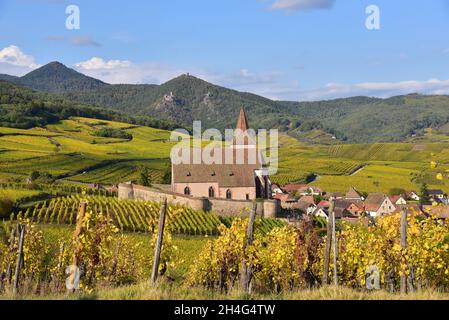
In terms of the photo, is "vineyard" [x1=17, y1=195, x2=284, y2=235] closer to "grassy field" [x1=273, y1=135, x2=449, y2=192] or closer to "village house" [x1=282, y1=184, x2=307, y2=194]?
"village house" [x1=282, y1=184, x2=307, y2=194]

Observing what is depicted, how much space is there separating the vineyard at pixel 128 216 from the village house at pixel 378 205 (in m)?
21.0

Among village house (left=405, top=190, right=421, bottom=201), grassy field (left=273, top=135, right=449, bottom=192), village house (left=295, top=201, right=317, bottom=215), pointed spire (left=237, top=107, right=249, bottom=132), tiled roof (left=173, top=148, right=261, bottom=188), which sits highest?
pointed spire (left=237, top=107, right=249, bottom=132)

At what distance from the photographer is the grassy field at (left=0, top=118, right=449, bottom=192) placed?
261ft

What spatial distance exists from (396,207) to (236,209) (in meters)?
24.5

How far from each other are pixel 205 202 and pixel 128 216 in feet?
34.2

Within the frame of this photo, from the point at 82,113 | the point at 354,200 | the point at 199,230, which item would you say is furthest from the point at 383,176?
the point at 82,113

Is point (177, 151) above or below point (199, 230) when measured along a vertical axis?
above

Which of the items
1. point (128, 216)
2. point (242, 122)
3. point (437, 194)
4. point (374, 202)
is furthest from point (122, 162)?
point (437, 194)

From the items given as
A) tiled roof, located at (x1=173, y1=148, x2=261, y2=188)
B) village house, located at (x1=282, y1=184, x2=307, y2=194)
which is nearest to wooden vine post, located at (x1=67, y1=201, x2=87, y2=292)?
tiled roof, located at (x1=173, y1=148, x2=261, y2=188)

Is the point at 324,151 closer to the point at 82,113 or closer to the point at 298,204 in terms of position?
the point at 82,113

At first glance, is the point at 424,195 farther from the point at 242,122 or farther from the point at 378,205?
the point at 242,122

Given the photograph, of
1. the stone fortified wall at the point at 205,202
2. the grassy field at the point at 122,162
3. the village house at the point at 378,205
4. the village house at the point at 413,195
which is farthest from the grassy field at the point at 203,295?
the village house at the point at 413,195

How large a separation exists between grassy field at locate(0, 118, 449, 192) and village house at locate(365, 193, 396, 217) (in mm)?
12029
